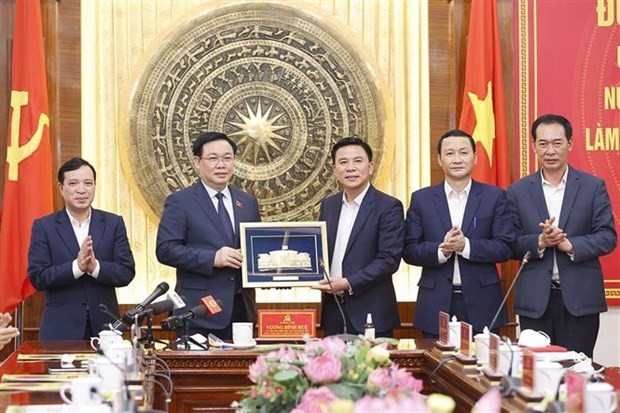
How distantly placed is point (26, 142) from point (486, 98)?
2339mm

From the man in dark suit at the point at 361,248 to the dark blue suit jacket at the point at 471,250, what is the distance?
0.31ft

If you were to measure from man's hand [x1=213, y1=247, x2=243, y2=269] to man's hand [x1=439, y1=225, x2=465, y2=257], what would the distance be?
33.4 inches

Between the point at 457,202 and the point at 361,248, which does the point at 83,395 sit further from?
the point at 457,202

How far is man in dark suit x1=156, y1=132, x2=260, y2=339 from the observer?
4.05 metres

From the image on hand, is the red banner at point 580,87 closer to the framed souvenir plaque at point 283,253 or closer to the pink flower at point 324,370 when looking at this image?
the framed souvenir plaque at point 283,253

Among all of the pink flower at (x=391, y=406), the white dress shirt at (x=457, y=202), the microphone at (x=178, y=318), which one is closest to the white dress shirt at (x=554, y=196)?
the white dress shirt at (x=457, y=202)

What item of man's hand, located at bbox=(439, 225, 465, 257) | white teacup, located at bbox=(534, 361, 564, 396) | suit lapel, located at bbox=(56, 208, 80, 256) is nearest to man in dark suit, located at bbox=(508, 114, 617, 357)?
man's hand, located at bbox=(439, 225, 465, 257)

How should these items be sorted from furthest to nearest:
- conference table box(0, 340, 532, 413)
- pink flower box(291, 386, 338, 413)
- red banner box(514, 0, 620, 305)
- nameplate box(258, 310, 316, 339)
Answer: red banner box(514, 0, 620, 305)
nameplate box(258, 310, 316, 339)
conference table box(0, 340, 532, 413)
pink flower box(291, 386, 338, 413)

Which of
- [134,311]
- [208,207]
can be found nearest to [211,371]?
[134,311]

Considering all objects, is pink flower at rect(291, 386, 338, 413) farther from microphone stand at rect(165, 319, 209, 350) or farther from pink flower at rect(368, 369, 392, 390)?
microphone stand at rect(165, 319, 209, 350)

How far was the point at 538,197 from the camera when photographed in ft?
13.9

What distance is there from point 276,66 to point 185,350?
223cm

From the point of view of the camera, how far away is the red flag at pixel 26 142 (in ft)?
15.7

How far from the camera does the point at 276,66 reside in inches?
207
